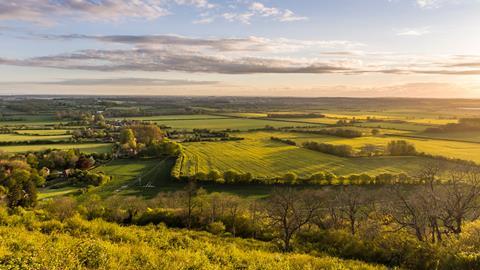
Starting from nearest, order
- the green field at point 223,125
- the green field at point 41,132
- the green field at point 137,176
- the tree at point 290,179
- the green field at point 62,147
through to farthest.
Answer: the green field at point 137,176 < the tree at point 290,179 < the green field at point 62,147 < the green field at point 41,132 < the green field at point 223,125

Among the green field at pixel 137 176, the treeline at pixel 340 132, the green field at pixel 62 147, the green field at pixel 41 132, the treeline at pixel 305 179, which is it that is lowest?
the green field at pixel 137 176

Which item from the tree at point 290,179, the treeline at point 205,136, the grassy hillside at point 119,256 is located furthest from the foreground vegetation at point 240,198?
the treeline at point 205,136

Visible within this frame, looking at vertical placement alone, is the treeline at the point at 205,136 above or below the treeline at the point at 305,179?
above

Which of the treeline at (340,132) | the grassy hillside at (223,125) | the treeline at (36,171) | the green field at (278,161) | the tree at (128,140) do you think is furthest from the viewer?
the grassy hillside at (223,125)

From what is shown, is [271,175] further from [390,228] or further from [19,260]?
[19,260]

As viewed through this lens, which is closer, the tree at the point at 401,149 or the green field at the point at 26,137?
the tree at the point at 401,149

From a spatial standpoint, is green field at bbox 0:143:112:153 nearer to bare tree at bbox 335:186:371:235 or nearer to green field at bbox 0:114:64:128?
green field at bbox 0:114:64:128

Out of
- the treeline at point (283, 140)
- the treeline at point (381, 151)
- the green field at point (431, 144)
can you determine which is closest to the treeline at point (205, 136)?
the treeline at point (283, 140)

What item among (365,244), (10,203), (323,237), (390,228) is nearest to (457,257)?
(365,244)

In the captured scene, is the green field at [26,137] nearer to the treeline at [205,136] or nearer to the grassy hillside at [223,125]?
the treeline at [205,136]
